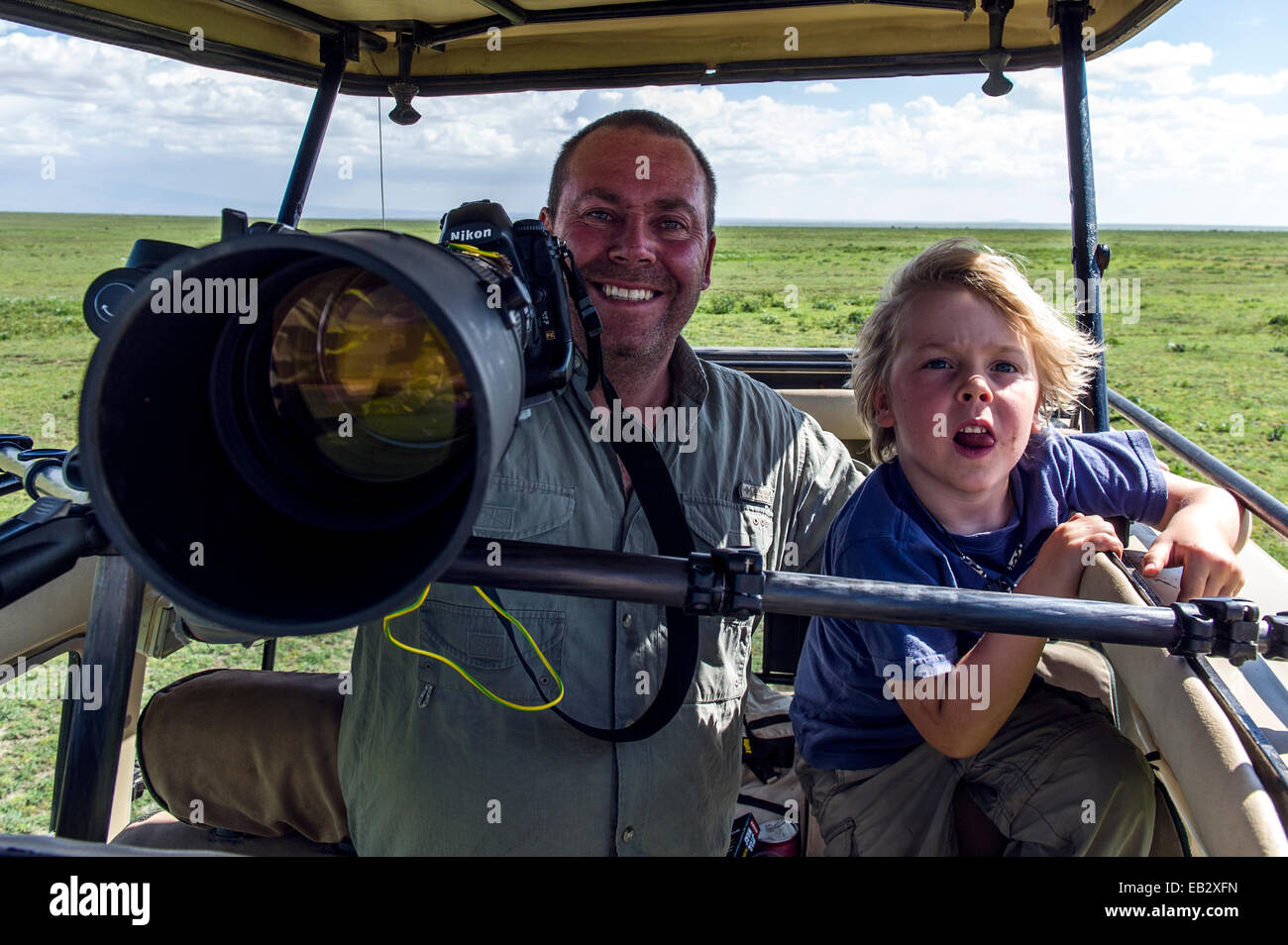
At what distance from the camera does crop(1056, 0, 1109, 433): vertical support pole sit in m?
2.06

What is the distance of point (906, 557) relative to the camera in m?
1.42

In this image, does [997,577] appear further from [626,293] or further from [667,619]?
[626,293]

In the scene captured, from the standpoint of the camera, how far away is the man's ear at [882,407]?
5.65 ft

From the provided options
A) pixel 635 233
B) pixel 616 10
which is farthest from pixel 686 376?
pixel 616 10

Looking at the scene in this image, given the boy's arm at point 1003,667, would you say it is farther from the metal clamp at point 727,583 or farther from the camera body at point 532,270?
the camera body at point 532,270

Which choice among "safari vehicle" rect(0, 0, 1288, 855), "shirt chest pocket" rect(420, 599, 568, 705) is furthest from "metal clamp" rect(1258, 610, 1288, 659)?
"shirt chest pocket" rect(420, 599, 568, 705)

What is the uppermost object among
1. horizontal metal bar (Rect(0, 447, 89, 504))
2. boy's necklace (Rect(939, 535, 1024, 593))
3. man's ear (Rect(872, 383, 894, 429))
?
man's ear (Rect(872, 383, 894, 429))

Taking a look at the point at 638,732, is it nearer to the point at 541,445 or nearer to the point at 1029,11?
the point at 541,445

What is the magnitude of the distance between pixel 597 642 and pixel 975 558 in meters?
0.63

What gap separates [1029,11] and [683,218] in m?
0.90

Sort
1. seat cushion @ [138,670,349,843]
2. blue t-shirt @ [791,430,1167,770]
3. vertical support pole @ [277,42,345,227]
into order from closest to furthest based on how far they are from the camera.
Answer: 1. blue t-shirt @ [791,430,1167,770]
2. seat cushion @ [138,670,349,843]
3. vertical support pole @ [277,42,345,227]

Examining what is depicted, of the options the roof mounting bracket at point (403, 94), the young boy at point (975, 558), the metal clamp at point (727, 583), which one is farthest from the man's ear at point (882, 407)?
the roof mounting bracket at point (403, 94)

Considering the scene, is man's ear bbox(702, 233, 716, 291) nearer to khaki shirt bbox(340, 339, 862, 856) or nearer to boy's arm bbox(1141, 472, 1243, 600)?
khaki shirt bbox(340, 339, 862, 856)
